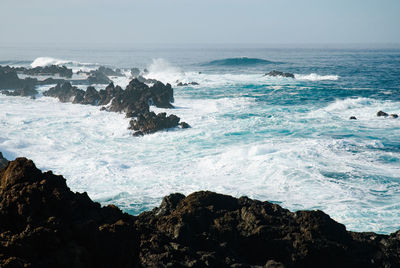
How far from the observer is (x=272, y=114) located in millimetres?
27078

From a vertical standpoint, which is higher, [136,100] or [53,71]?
[53,71]

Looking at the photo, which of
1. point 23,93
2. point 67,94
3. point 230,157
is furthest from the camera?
point 23,93

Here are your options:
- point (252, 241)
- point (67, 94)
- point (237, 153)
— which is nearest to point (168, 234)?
point (252, 241)

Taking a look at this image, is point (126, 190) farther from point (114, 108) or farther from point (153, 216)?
→ point (114, 108)

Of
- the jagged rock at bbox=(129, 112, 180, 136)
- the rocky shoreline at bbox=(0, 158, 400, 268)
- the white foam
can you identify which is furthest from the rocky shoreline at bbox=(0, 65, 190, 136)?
the rocky shoreline at bbox=(0, 158, 400, 268)

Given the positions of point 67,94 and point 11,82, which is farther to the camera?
point 11,82

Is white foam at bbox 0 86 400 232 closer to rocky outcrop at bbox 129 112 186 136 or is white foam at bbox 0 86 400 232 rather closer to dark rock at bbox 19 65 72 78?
rocky outcrop at bbox 129 112 186 136

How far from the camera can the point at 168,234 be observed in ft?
22.8

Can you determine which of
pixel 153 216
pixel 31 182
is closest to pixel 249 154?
pixel 153 216

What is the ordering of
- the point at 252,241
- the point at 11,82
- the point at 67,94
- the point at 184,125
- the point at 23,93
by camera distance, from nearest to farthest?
the point at 252,241, the point at 184,125, the point at 67,94, the point at 23,93, the point at 11,82

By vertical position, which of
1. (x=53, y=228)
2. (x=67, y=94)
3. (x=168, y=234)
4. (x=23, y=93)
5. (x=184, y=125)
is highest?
(x=53, y=228)

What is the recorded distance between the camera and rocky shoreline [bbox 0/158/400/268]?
5031 millimetres

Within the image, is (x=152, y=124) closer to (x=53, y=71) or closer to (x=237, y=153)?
(x=237, y=153)

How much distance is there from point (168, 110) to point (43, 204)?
80.5 feet
